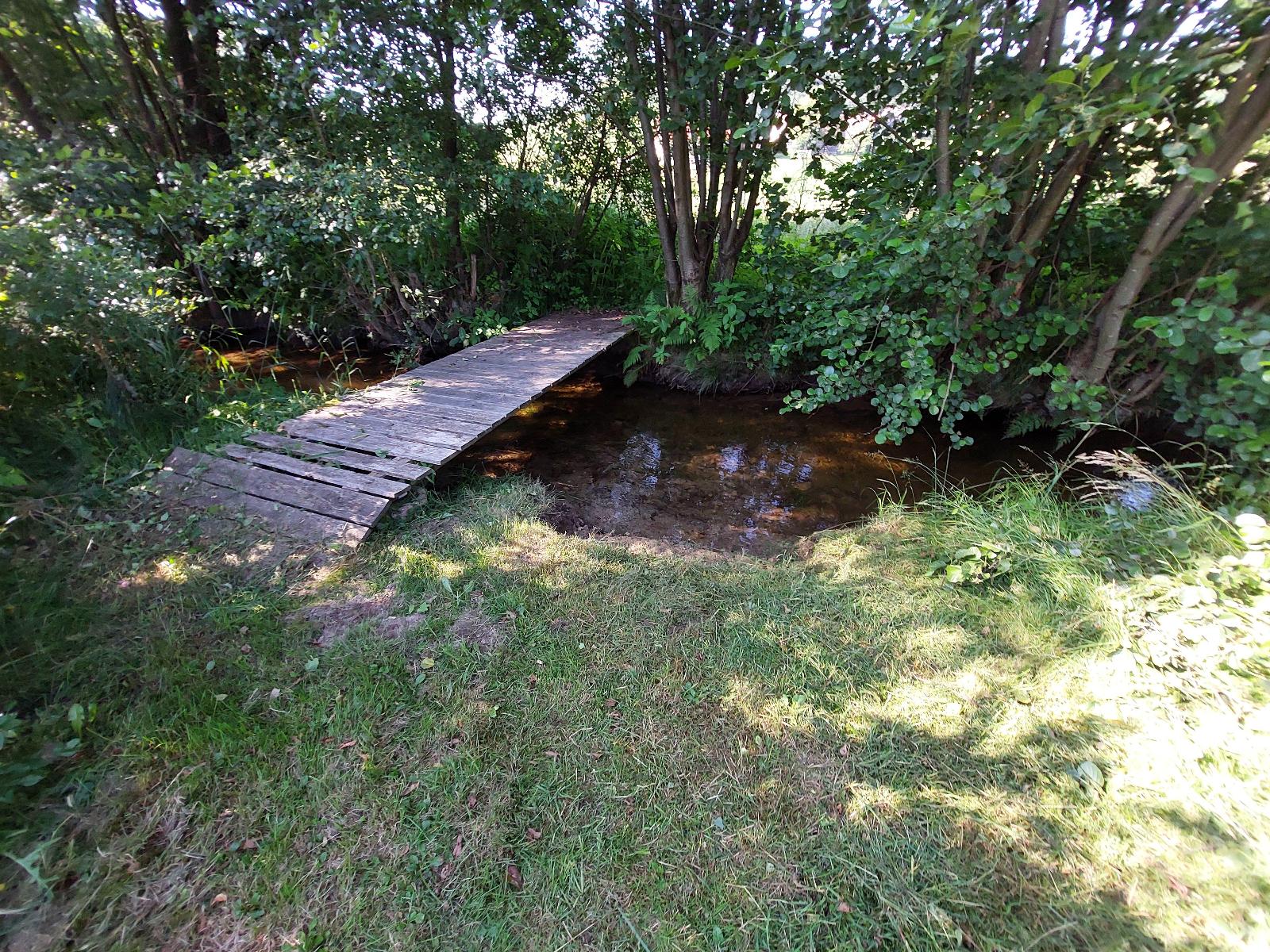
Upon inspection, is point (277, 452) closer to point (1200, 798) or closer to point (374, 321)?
point (374, 321)

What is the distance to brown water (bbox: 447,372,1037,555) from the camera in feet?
13.3

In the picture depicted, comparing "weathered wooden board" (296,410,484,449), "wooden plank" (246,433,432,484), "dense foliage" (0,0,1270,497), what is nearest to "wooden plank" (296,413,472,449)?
"weathered wooden board" (296,410,484,449)

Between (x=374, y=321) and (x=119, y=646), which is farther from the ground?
(x=374, y=321)

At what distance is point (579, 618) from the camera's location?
2643 millimetres

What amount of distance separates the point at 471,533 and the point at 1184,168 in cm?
402

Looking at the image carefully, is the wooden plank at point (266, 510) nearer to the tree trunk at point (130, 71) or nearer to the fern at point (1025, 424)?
the tree trunk at point (130, 71)

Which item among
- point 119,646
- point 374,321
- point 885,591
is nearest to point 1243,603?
point 885,591

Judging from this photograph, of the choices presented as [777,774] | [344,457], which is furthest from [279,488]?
[777,774]

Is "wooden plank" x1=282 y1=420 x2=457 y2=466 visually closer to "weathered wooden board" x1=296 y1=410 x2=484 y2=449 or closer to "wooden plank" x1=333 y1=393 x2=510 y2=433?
"weathered wooden board" x1=296 y1=410 x2=484 y2=449

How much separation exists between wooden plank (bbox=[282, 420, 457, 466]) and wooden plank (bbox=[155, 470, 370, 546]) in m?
0.68

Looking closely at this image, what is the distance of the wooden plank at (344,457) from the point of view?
137 inches

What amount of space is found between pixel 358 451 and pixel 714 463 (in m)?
3.01

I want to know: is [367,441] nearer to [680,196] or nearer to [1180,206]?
[680,196]

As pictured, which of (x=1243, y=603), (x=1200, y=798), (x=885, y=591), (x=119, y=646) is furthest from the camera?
(x=885, y=591)
